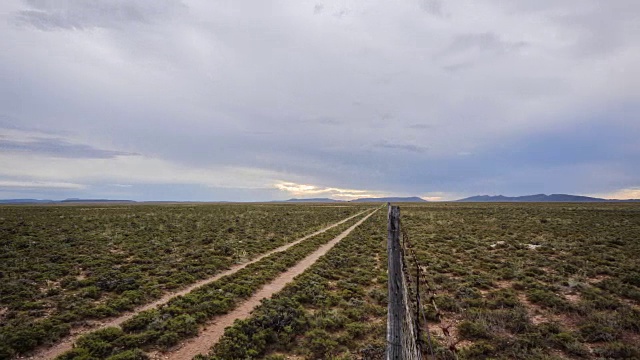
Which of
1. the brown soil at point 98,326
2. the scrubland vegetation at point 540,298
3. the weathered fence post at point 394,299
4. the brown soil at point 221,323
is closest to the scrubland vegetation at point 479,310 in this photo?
the scrubland vegetation at point 540,298

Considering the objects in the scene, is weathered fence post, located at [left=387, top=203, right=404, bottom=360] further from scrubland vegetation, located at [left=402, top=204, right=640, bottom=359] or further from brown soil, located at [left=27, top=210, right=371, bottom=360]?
brown soil, located at [left=27, top=210, right=371, bottom=360]

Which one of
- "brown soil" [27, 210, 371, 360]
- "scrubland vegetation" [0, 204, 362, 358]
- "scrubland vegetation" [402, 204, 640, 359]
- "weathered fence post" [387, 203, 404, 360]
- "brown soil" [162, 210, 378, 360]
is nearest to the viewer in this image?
"weathered fence post" [387, 203, 404, 360]

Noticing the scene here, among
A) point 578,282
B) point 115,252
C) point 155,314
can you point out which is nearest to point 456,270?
point 578,282

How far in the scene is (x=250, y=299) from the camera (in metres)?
12.9

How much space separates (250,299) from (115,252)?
551 inches

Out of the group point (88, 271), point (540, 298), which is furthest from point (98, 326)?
point (540, 298)

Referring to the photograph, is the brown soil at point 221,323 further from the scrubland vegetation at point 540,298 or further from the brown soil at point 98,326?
the scrubland vegetation at point 540,298

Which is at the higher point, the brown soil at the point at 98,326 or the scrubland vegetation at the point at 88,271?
the scrubland vegetation at the point at 88,271

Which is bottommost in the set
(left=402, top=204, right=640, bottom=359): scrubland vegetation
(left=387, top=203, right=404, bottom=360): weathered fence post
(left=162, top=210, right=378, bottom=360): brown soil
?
(left=162, top=210, right=378, bottom=360): brown soil

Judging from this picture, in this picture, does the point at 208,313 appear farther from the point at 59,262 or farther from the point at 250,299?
the point at 59,262

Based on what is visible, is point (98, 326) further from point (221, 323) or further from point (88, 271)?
point (88, 271)

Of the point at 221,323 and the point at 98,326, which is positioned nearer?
the point at 98,326

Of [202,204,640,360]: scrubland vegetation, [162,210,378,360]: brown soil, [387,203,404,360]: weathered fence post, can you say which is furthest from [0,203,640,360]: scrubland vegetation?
[387,203,404,360]: weathered fence post

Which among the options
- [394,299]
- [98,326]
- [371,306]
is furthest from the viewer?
[371,306]
